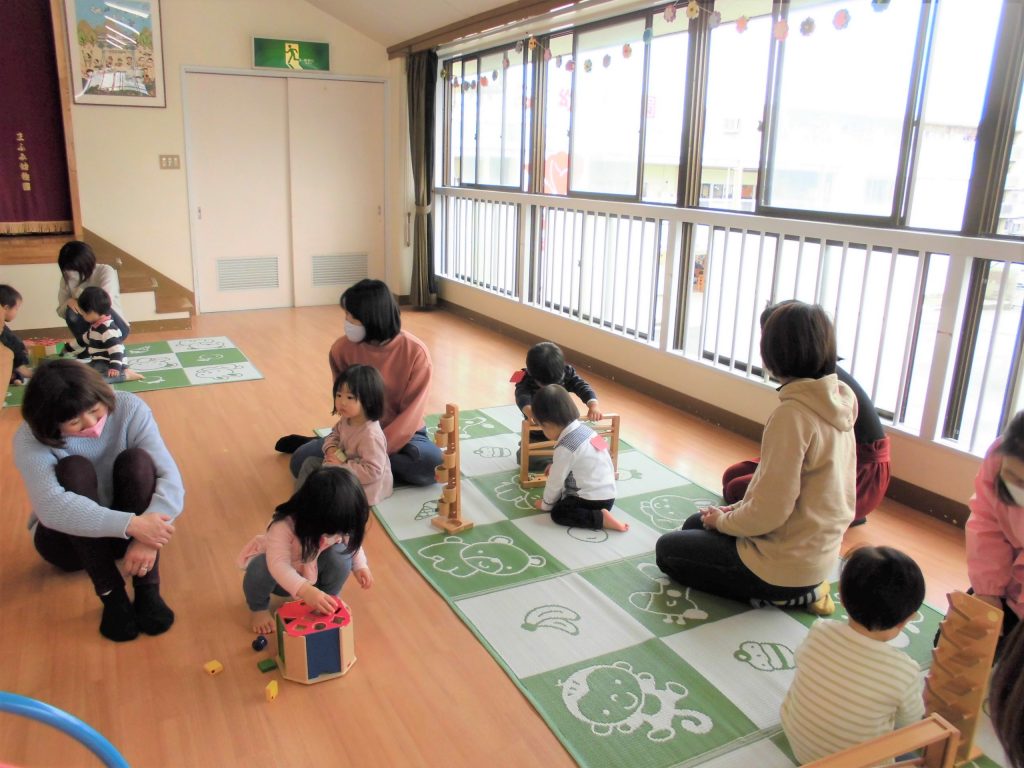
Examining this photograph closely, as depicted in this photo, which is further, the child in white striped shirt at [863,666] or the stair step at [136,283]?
the stair step at [136,283]

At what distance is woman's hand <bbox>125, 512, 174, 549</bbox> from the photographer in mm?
2018

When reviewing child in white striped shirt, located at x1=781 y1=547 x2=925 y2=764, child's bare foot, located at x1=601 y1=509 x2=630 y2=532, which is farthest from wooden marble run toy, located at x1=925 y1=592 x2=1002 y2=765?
child's bare foot, located at x1=601 y1=509 x2=630 y2=532

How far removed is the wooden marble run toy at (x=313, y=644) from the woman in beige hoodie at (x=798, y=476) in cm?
109

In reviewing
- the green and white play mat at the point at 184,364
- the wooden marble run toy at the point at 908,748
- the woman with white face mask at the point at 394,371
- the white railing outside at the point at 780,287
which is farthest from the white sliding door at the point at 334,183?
the wooden marble run toy at the point at 908,748

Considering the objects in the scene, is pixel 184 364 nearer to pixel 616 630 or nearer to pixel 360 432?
pixel 360 432

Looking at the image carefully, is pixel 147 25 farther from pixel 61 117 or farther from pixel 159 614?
pixel 159 614

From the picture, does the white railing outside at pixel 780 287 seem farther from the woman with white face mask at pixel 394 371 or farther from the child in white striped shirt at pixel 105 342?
the child in white striped shirt at pixel 105 342

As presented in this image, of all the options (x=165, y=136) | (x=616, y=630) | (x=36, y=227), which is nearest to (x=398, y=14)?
(x=165, y=136)

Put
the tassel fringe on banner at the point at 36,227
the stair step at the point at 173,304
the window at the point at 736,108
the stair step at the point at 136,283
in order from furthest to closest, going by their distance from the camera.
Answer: the stair step at the point at 173,304, the stair step at the point at 136,283, the tassel fringe on banner at the point at 36,227, the window at the point at 736,108

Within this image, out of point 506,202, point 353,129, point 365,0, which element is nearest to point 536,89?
point 506,202

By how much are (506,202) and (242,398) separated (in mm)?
2591

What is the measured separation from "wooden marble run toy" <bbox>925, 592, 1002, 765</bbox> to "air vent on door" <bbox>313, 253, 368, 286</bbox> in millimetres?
6007

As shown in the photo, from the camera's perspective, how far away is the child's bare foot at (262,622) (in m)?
2.14

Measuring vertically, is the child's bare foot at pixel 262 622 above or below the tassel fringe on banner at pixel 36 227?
below
